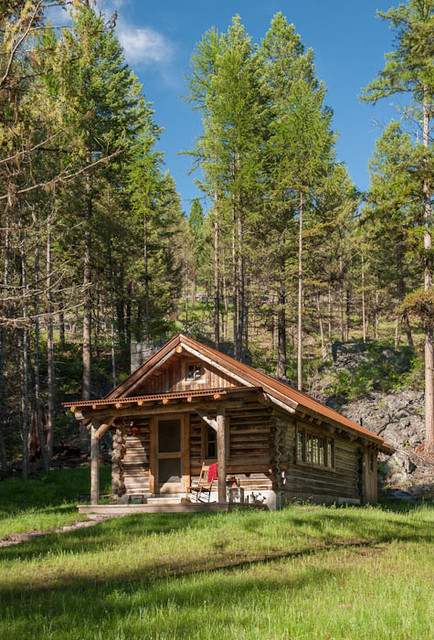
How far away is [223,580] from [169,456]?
40.8 feet

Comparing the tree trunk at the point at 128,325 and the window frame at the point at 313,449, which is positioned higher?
the tree trunk at the point at 128,325

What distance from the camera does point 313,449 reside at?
75.5 feet

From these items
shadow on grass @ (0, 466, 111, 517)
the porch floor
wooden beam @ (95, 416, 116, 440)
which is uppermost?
wooden beam @ (95, 416, 116, 440)

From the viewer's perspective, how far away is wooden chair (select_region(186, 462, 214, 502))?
63.0 feet

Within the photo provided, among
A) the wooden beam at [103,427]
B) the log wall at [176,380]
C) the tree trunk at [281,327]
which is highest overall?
the tree trunk at [281,327]

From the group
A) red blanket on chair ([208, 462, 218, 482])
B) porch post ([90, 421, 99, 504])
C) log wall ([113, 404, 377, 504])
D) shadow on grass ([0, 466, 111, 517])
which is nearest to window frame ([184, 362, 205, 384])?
log wall ([113, 404, 377, 504])

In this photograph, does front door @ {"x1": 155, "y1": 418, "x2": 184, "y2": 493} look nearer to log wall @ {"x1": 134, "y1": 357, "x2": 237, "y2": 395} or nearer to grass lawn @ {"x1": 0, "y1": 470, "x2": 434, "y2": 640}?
log wall @ {"x1": 134, "y1": 357, "x2": 237, "y2": 395}

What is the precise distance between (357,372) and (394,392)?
146 inches

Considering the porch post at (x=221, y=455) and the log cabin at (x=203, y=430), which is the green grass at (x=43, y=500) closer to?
the log cabin at (x=203, y=430)

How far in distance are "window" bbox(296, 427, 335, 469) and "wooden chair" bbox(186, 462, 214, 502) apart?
125 inches

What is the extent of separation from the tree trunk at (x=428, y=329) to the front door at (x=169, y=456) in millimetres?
13380

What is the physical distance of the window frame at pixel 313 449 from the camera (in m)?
21.4

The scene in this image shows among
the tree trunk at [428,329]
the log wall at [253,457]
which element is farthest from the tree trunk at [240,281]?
the log wall at [253,457]

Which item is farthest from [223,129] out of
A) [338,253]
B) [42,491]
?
[42,491]
